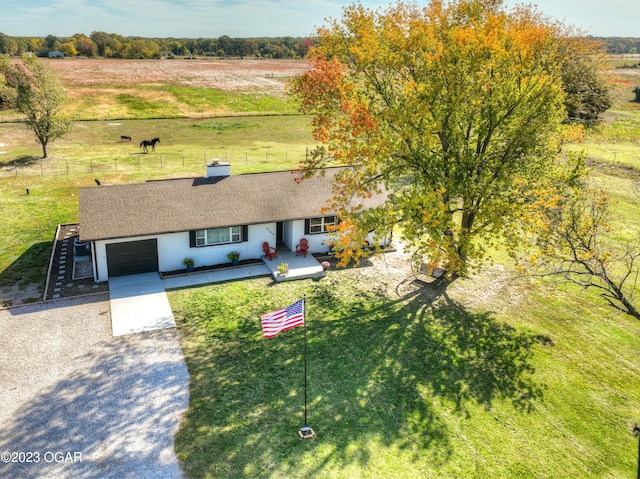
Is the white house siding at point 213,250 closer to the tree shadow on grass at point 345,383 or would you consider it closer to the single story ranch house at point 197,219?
the single story ranch house at point 197,219

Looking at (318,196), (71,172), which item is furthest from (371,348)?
(71,172)

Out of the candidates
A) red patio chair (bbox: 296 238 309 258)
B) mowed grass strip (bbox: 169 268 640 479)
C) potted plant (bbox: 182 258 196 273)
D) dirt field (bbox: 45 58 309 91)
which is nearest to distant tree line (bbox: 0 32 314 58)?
dirt field (bbox: 45 58 309 91)

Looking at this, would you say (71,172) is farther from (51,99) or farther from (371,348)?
(371,348)

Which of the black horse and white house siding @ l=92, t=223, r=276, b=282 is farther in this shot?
the black horse

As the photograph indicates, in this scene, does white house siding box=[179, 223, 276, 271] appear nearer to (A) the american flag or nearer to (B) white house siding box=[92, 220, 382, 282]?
(B) white house siding box=[92, 220, 382, 282]

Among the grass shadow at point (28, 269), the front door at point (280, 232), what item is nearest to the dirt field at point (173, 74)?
the grass shadow at point (28, 269)

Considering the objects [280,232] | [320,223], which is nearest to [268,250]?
[280,232]

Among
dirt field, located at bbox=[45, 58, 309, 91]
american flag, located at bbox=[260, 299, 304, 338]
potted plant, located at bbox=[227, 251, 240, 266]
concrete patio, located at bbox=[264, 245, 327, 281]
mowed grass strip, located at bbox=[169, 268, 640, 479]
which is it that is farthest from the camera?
dirt field, located at bbox=[45, 58, 309, 91]
